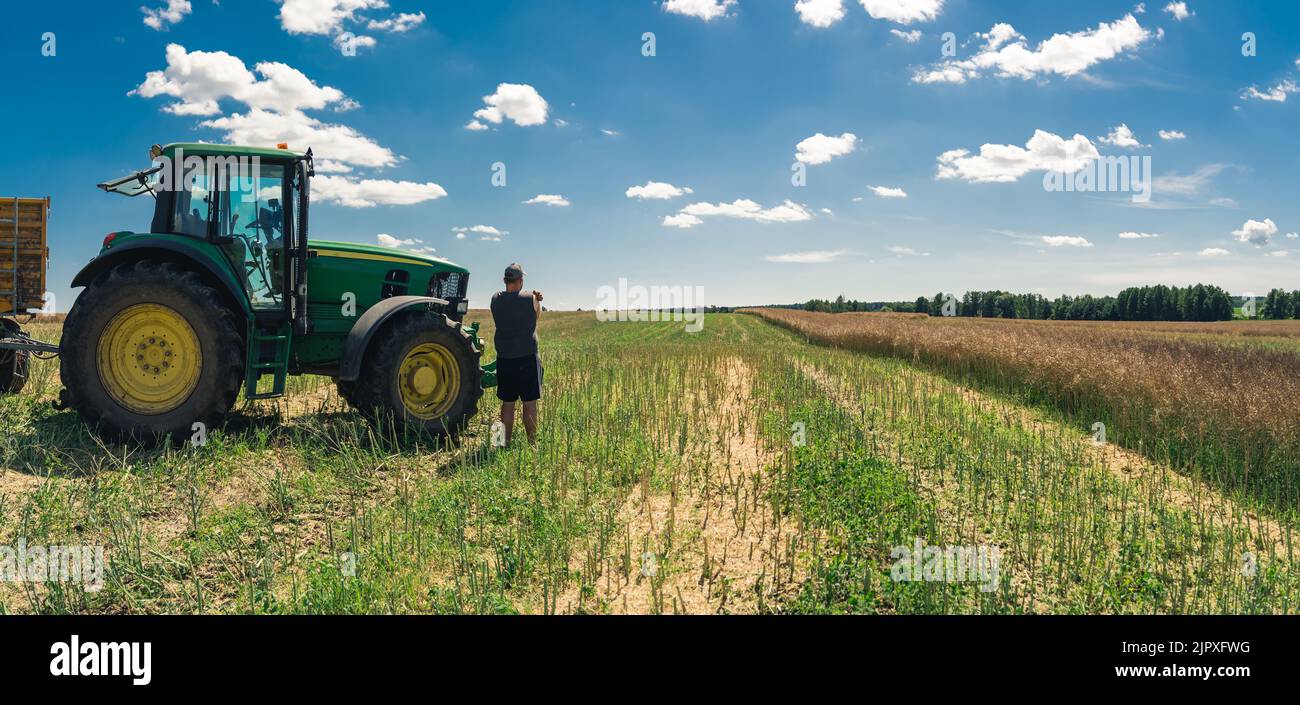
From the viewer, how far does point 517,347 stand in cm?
723

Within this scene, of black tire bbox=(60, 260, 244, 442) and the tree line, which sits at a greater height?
the tree line

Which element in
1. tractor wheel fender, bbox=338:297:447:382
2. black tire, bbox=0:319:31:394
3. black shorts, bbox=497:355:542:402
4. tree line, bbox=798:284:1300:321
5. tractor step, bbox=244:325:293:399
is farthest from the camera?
tree line, bbox=798:284:1300:321

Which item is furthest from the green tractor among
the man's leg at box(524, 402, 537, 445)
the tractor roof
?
the man's leg at box(524, 402, 537, 445)

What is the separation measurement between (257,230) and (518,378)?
327 centimetres

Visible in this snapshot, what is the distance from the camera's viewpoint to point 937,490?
6375mm

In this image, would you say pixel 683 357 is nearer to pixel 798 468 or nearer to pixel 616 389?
pixel 616 389

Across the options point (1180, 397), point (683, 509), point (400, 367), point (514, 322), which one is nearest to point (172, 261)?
point (400, 367)

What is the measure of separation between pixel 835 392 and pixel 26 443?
11389 mm

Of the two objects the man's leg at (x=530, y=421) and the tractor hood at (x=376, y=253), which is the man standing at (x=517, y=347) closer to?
the man's leg at (x=530, y=421)

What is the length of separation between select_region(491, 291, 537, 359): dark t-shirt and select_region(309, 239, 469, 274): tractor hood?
4.96 ft

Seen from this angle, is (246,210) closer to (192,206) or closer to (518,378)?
(192,206)

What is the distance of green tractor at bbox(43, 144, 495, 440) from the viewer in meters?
6.16

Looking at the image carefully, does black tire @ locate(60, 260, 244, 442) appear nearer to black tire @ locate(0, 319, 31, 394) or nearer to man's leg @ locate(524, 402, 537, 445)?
man's leg @ locate(524, 402, 537, 445)

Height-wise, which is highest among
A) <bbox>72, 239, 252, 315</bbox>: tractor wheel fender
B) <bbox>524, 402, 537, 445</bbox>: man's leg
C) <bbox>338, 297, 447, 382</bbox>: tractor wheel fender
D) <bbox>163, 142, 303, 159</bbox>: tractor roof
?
<bbox>163, 142, 303, 159</bbox>: tractor roof
